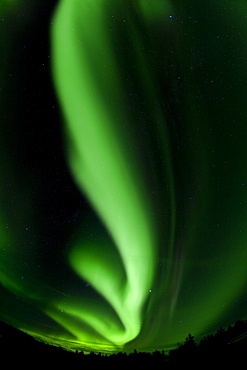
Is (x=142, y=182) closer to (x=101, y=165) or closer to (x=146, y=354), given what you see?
(x=101, y=165)

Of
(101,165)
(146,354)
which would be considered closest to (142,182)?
(101,165)

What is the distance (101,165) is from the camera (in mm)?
547

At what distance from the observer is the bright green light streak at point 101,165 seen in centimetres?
53

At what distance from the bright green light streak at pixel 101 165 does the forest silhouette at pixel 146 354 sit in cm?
4

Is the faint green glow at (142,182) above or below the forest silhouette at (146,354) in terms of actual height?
above

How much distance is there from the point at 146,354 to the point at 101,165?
0.32 m

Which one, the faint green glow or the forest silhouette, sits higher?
the faint green glow

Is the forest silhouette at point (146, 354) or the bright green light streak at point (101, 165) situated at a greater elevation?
the bright green light streak at point (101, 165)

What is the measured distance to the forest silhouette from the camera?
0.47m

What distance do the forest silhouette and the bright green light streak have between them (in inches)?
1.5

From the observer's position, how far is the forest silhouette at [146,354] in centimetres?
47

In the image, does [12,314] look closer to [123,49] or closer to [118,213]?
[118,213]

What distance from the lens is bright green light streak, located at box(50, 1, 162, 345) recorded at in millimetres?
527

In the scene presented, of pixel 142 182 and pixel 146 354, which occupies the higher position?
pixel 142 182
